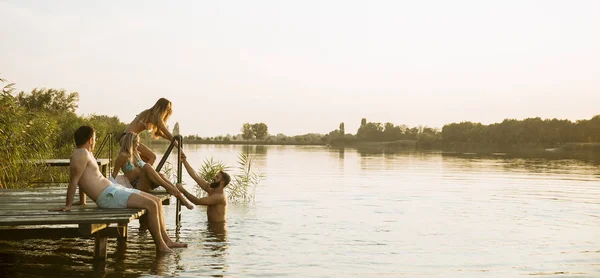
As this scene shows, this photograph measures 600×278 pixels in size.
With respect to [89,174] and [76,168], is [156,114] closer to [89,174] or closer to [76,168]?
[89,174]

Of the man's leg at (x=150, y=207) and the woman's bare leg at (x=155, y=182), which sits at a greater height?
the woman's bare leg at (x=155, y=182)

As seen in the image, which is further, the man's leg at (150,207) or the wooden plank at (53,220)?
the man's leg at (150,207)

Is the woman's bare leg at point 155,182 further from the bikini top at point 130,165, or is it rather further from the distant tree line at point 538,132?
the distant tree line at point 538,132

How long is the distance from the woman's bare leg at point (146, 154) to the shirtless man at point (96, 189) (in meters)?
2.03

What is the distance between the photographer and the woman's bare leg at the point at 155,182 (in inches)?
468

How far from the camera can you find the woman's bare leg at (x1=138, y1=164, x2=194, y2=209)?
11875mm

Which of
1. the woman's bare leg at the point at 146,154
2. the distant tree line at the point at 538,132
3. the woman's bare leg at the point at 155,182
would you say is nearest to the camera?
the woman's bare leg at the point at 155,182

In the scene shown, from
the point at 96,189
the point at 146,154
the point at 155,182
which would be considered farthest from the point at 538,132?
the point at 96,189

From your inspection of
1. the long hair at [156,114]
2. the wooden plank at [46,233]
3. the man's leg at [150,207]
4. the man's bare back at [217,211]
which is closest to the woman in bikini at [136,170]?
the long hair at [156,114]

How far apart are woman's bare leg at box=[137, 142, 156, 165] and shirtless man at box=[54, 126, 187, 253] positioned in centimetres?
203

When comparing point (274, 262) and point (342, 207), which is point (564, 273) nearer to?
point (274, 262)

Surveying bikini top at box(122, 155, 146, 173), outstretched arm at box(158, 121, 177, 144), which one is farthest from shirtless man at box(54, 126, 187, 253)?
outstretched arm at box(158, 121, 177, 144)

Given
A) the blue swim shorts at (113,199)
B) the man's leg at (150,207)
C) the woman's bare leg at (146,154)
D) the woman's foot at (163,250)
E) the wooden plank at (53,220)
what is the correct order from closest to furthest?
the wooden plank at (53,220), the blue swim shorts at (113,199), the man's leg at (150,207), the woman's foot at (163,250), the woman's bare leg at (146,154)

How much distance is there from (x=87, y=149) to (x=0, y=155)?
7.06m
